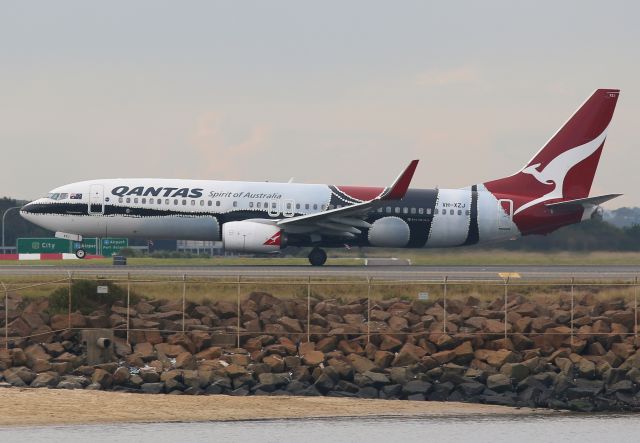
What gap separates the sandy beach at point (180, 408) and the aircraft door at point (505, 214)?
1078 inches

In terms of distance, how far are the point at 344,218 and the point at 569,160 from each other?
12.5 meters

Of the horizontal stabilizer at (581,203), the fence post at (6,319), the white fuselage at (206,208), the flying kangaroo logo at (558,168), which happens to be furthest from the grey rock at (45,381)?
the flying kangaroo logo at (558,168)

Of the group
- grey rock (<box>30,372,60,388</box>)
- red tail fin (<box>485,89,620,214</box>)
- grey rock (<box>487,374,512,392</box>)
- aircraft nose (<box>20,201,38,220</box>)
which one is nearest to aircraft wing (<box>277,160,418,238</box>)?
red tail fin (<box>485,89,620,214</box>)

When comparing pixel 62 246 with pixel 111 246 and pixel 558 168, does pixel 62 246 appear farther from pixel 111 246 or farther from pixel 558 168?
pixel 558 168

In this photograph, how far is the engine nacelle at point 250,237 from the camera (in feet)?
188

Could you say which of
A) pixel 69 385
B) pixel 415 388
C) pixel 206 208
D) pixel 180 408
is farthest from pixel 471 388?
pixel 206 208

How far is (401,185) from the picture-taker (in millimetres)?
57094

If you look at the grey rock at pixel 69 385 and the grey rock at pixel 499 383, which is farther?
the grey rock at pixel 499 383

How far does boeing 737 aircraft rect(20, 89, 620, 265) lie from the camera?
58.1 meters

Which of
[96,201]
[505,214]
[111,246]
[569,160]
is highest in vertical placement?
[569,160]

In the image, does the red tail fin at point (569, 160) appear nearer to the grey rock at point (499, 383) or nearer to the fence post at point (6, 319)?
the grey rock at point (499, 383)

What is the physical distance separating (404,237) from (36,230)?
2878 inches

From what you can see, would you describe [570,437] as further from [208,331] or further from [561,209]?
[561,209]

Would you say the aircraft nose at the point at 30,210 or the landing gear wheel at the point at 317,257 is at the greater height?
the aircraft nose at the point at 30,210
